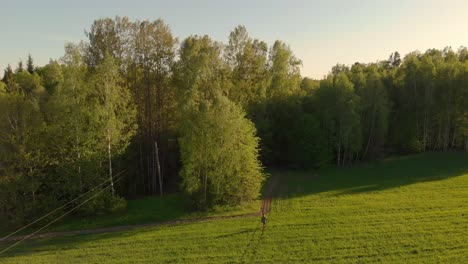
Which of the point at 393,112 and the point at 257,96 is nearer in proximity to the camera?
the point at 257,96

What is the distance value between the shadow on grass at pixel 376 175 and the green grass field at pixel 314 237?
2038mm

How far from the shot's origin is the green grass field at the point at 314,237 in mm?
19875

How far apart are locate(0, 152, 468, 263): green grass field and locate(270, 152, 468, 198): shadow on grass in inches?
80.2

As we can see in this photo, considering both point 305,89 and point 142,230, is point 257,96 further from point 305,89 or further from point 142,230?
point 142,230

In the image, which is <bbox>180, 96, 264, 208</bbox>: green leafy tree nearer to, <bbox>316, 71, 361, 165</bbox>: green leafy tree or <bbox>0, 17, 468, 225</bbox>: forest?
<bbox>0, 17, 468, 225</bbox>: forest

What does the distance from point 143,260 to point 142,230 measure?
5.17 meters

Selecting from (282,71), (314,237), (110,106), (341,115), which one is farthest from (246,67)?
(314,237)

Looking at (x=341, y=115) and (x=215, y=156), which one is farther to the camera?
(x=341, y=115)

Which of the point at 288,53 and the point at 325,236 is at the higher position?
the point at 288,53

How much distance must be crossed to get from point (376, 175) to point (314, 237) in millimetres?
21840

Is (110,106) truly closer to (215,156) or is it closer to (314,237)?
(215,156)

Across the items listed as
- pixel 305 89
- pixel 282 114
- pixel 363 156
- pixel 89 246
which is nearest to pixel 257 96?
pixel 282 114

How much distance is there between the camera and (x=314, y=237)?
72.6 feet

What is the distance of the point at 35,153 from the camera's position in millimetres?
26359
